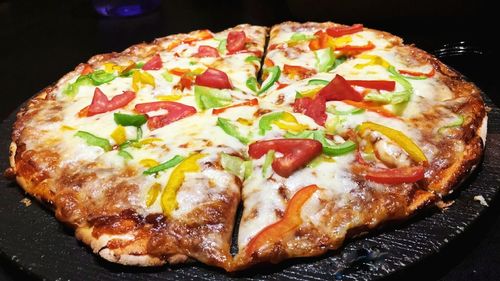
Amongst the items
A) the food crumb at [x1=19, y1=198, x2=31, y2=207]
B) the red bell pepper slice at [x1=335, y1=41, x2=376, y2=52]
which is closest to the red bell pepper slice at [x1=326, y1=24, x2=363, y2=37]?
the red bell pepper slice at [x1=335, y1=41, x2=376, y2=52]

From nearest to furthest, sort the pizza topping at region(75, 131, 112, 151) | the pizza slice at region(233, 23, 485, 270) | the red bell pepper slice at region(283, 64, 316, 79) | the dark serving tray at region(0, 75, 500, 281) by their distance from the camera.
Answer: the dark serving tray at region(0, 75, 500, 281)
the pizza slice at region(233, 23, 485, 270)
the pizza topping at region(75, 131, 112, 151)
the red bell pepper slice at region(283, 64, 316, 79)

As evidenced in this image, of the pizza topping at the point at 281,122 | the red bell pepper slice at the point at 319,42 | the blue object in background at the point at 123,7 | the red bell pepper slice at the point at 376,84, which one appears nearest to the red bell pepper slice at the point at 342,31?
the red bell pepper slice at the point at 319,42

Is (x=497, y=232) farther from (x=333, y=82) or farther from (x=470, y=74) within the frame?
(x=470, y=74)

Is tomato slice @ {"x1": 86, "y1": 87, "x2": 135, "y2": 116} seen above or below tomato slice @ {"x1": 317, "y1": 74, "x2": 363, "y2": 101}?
below

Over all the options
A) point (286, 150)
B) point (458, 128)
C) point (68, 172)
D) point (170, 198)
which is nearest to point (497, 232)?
point (458, 128)

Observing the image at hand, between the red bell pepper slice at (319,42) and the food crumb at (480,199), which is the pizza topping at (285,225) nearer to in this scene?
the food crumb at (480,199)

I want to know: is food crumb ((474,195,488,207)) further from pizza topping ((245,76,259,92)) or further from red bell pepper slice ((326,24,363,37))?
red bell pepper slice ((326,24,363,37))
